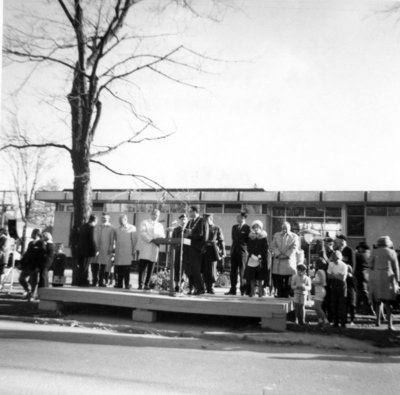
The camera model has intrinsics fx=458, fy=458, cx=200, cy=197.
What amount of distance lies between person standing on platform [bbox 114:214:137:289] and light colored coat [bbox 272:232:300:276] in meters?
3.18

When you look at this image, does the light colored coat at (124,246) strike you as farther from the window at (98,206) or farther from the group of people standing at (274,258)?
the window at (98,206)

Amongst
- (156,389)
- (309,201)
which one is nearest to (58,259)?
(156,389)

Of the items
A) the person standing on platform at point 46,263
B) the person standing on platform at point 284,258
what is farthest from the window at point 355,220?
the person standing on platform at point 46,263

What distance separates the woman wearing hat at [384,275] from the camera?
745 centimetres

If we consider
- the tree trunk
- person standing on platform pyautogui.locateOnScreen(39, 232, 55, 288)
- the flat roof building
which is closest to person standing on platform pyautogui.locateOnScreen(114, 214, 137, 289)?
the tree trunk

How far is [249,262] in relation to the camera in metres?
9.08

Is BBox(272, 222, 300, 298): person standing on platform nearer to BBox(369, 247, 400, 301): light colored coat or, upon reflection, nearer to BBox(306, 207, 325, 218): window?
BBox(369, 247, 400, 301): light colored coat

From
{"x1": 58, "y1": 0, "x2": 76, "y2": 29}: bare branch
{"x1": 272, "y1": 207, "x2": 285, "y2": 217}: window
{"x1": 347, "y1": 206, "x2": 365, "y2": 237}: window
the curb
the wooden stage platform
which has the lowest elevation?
the curb

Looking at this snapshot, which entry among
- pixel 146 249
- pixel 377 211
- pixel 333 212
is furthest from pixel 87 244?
pixel 333 212

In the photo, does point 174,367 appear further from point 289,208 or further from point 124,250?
Answer: point 289,208

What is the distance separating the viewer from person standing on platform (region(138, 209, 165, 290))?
9617mm

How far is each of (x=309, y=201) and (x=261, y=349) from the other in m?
24.5

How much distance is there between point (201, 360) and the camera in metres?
5.07

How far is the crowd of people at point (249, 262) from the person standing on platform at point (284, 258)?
19 mm
